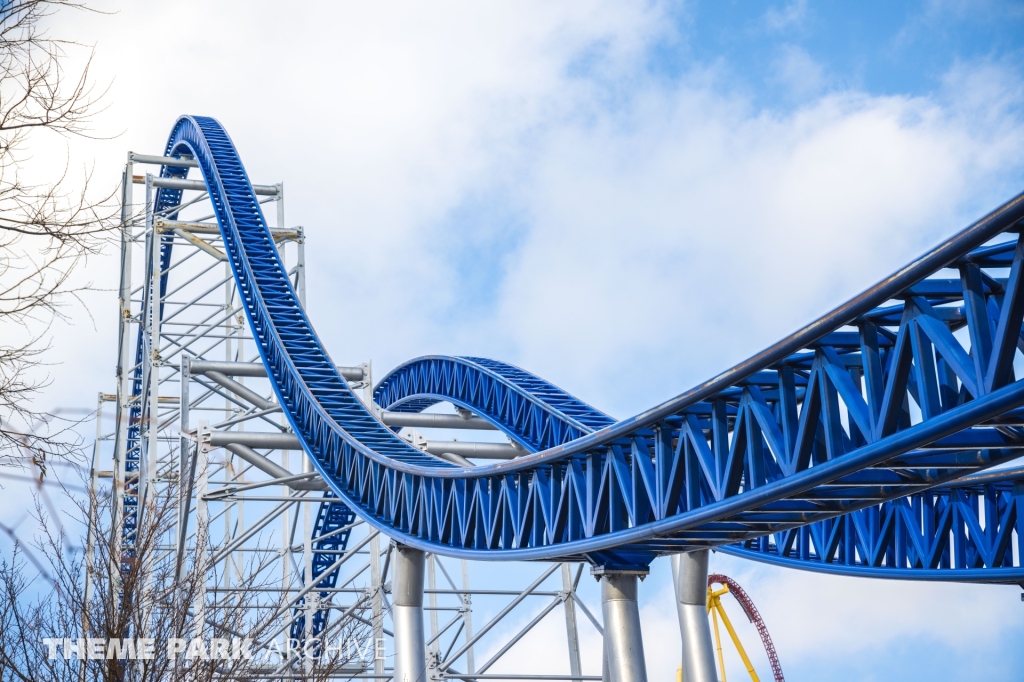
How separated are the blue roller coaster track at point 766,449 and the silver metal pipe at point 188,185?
3344 mm

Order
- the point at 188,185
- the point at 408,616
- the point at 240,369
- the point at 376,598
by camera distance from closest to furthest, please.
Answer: the point at 408,616, the point at 376,598, the point at 240,369, the point at 188,185

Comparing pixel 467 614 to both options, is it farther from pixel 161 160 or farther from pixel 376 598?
pixel 161 160

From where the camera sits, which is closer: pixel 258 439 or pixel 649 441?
pixel 649 441

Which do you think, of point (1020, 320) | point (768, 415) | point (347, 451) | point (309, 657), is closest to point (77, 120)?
point (1020, 320)

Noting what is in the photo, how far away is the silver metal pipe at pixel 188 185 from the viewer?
27516 millimetres

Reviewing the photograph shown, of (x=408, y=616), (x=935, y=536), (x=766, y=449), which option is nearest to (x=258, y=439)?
(x=408, y=616)

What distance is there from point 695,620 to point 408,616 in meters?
3.81

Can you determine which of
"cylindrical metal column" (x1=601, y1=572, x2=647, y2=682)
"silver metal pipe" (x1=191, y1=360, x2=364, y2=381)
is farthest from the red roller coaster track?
"cylindrical metal column" (x1=601, y1=572, x2=647, y2=682)

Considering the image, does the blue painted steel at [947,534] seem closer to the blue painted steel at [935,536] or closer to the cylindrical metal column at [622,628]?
the blue painted steel at [935,536]

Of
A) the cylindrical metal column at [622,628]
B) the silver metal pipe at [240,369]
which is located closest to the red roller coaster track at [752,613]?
the silver metal pipe at [240,369]

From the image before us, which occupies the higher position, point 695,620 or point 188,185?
point 188,185

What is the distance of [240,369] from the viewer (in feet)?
72.0

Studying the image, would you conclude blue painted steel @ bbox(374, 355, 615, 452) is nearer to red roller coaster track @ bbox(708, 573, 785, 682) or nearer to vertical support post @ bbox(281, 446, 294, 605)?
vertical support post @ bbox(281, 446, 294, 605)

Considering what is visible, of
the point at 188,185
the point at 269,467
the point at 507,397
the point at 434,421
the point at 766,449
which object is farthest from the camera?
the point at 188,185
